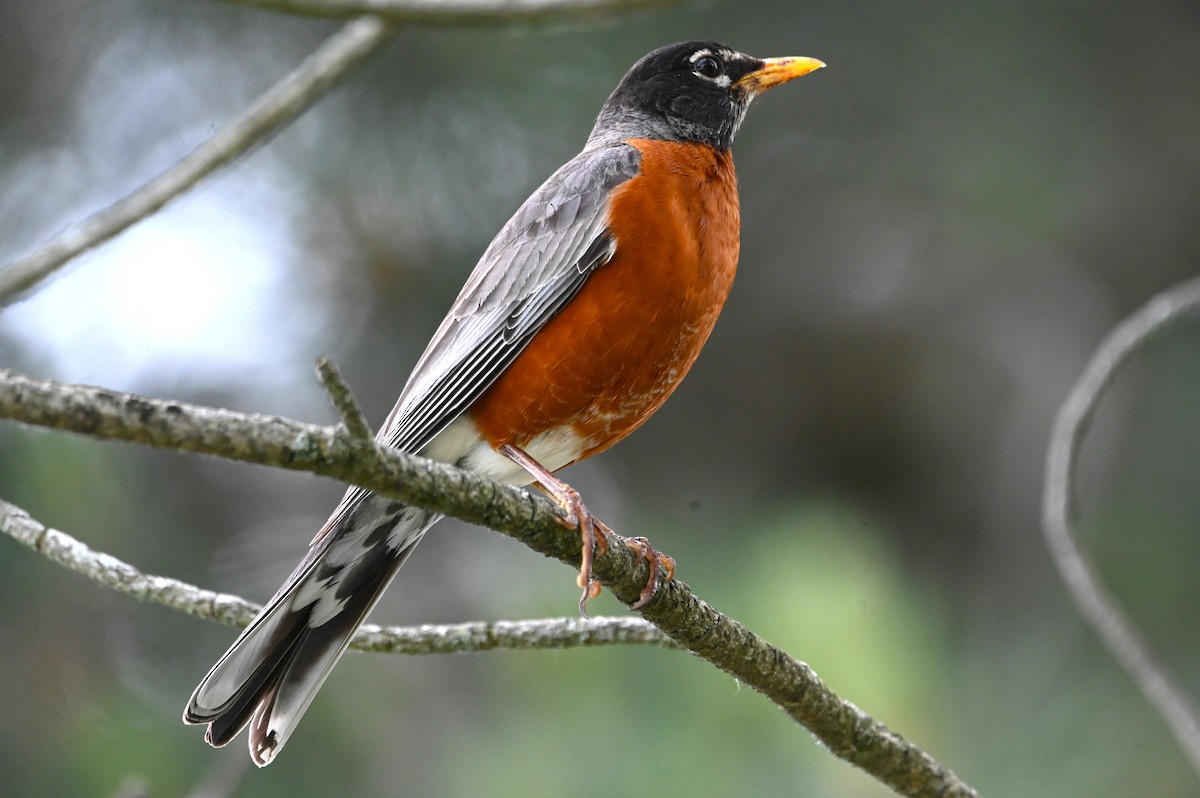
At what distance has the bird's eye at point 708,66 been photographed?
3.80 metres

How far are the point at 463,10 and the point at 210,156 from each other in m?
0.65

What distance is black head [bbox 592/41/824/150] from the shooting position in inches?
145

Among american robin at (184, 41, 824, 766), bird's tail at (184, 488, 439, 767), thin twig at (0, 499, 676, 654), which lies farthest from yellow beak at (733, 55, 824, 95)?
thin twig at (0, 499, 676, 654)

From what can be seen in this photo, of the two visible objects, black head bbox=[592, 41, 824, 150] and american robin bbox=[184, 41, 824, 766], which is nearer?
american robin bbox=[184, 41, 824, 766]

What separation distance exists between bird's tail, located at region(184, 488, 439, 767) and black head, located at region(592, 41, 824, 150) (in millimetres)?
1514

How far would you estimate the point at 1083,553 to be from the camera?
2.74 meters

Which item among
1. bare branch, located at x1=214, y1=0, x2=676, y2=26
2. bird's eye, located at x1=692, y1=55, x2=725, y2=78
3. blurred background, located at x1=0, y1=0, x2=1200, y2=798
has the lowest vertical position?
blurred background, located at x1=0, y1=0, x2=1200, y2=798

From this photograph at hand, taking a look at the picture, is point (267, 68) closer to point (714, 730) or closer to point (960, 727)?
point (714, 730)

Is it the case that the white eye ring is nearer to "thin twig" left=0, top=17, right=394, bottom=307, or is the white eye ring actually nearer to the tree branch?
"thin twig" left=0, top=17, right=394, bottom=307

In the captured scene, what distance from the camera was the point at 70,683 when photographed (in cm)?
336

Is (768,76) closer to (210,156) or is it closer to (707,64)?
(707,64)

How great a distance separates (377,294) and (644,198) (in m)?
1.35

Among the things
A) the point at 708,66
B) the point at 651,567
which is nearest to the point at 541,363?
the point at 651,567

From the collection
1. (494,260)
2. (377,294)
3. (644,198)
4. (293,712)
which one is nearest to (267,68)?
(377,294)
